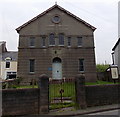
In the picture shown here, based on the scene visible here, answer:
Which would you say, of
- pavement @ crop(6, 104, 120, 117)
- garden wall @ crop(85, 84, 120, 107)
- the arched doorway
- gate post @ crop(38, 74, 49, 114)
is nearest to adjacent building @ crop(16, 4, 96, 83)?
the arched doorway

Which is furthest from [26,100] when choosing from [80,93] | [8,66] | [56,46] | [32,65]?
[8,66]

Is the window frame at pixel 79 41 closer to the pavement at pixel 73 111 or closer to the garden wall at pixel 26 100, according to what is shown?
the pavement at pixel 73 111

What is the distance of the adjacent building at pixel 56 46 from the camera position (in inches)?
918

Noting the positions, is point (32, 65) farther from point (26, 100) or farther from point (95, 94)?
point (26, 100)

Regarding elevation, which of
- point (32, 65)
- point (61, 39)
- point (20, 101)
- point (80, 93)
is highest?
point (61, 39)

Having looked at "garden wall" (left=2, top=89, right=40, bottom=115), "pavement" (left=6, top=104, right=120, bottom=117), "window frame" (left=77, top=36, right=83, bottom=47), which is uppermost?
"window frame" (left=77, top=36, right=83, bottom=47)

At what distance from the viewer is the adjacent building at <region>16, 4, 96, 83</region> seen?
23309mm

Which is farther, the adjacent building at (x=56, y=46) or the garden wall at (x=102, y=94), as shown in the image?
the adjacent building at (x=56, y=46)

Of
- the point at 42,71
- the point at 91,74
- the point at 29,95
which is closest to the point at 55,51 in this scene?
the point at 42,71

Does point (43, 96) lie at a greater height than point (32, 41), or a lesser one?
lesser

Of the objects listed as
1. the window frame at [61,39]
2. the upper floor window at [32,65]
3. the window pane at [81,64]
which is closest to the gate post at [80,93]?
the window pane at [81,64]

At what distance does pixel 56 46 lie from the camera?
78.0 feet

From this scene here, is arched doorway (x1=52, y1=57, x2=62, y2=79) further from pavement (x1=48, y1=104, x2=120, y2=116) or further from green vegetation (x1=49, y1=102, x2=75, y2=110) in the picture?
pavement (x1=48, y1=104, x2=120, y2=116)

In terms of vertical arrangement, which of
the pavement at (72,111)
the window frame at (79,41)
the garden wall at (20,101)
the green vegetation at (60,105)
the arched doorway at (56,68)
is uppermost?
the window frame at (79,41)
